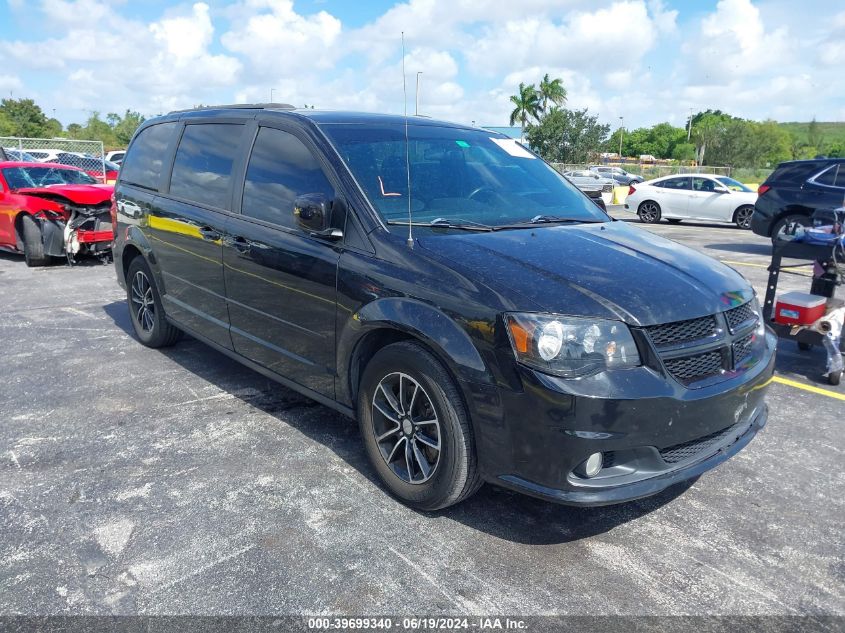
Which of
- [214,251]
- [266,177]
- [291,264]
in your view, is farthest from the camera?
[214,251]

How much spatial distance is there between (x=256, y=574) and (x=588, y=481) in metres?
1.40

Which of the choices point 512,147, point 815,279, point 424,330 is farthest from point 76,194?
point 815,279

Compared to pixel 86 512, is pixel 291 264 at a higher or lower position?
higher

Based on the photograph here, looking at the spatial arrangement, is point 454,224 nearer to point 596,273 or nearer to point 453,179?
point 453,179

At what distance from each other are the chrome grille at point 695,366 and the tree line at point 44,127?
59.4 metres

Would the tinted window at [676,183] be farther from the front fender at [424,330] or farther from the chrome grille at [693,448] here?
the front fender at [424,330]

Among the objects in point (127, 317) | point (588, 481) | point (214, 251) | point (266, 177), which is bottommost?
point (127, 317)

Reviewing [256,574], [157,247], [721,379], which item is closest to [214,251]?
[157,247]

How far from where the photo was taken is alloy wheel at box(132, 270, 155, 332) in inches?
220

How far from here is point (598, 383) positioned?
2551mm

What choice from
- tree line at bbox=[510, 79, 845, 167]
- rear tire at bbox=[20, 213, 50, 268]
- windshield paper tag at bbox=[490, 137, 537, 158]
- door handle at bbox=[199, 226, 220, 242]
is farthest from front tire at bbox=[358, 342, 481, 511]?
tree line at bbox=[510, 79, 845, 167]

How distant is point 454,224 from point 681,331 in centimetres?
124

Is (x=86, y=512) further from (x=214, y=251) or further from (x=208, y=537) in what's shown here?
(x=214, y=251)

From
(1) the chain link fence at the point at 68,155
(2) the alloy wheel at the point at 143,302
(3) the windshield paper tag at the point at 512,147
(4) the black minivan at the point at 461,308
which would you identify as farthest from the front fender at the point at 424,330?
(1) the chain link fence at the point at 68,155
